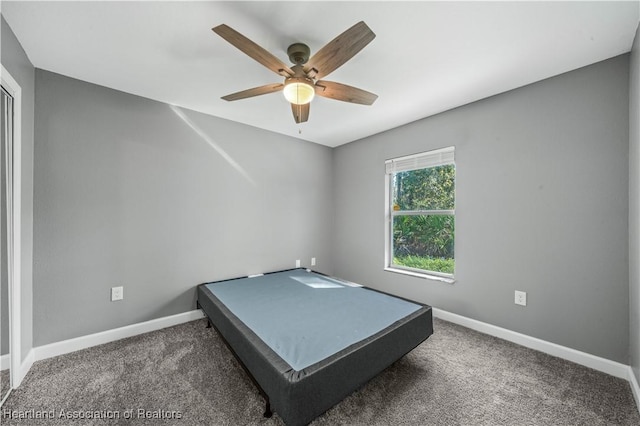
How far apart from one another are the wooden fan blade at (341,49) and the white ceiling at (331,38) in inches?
9.1

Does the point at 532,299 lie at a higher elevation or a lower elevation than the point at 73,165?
lower

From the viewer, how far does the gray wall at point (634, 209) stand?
5.22 ft

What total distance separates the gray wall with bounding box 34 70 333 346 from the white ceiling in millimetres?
330

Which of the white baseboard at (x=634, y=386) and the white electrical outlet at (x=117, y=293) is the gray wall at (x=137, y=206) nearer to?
the white electrical outlet at (x=117, y=293)

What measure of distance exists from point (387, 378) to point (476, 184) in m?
1.99

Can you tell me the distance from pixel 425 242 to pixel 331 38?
2.41m

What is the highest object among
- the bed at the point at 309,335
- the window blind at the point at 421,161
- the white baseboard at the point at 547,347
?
the window blind at the point at 421,161

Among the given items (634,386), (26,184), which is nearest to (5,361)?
(26,184)

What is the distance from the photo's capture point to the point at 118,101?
2.36 meters

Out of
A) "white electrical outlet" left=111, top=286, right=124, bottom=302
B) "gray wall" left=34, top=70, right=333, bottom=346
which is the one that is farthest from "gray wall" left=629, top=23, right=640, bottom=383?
"white electrical outlet" left=111, top=286, right=124, bottom=302

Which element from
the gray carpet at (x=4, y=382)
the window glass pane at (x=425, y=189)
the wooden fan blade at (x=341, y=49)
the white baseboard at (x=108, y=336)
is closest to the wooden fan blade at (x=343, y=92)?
the wooden fan blade at (x=341, y=49)

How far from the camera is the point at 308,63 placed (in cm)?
154

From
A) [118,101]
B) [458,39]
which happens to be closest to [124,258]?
[118,101]

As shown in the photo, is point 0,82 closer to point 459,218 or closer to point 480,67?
point 480,67
